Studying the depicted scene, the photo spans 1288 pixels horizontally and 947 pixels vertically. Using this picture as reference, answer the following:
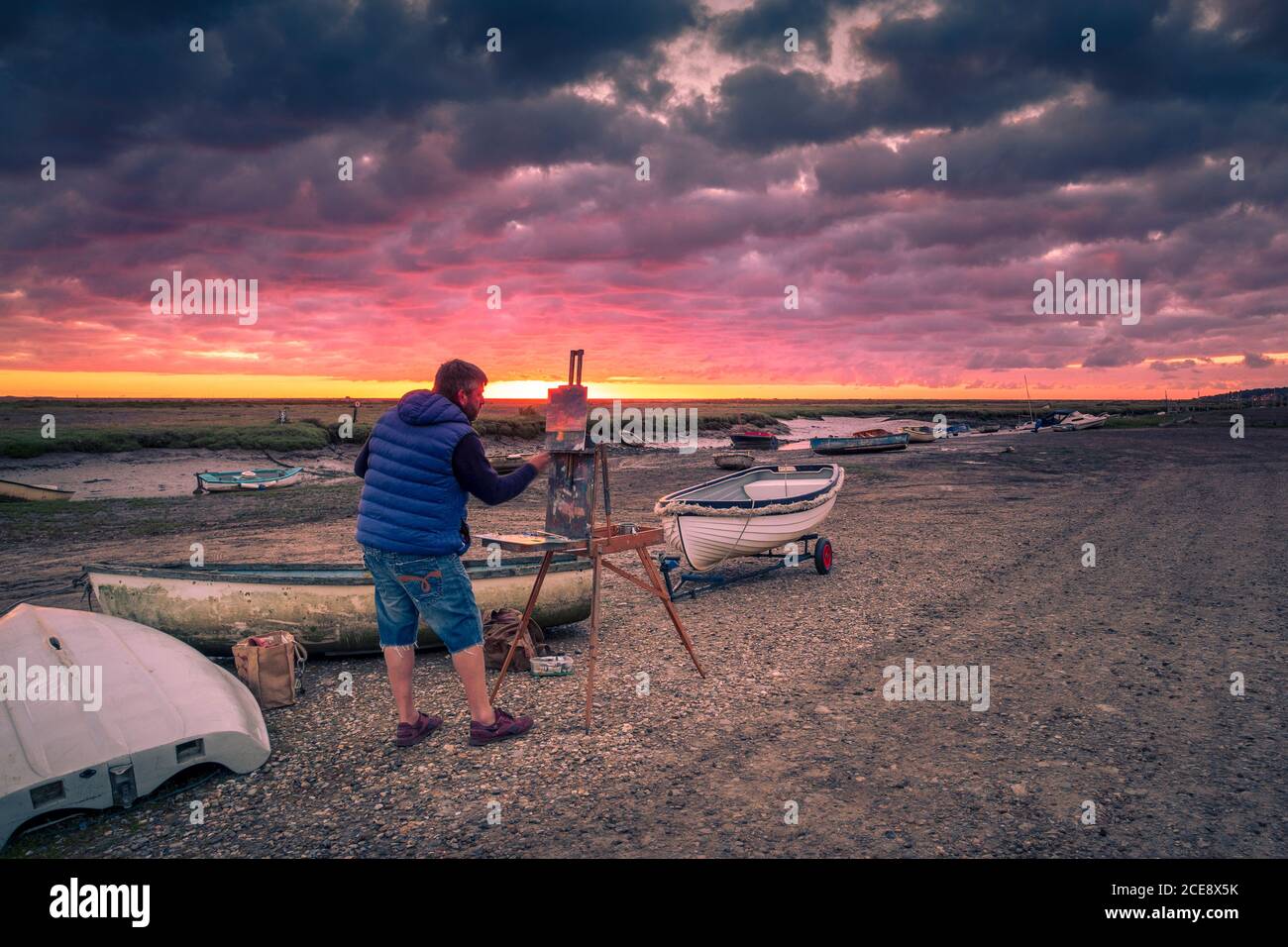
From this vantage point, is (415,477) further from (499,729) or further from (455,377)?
(499,729)

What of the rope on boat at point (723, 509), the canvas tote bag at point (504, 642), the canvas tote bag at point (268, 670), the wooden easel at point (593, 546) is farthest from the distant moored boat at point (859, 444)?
the canvas tote bag at point (268, 670)

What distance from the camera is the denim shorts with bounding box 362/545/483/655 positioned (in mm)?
5219

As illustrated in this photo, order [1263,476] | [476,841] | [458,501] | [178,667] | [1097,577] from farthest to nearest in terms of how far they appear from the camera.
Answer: [1263,476] < [1097,577] < [178,667] < [458,501] < [476,841]

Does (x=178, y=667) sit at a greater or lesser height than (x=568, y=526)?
lesser

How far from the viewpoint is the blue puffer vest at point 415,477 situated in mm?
5094

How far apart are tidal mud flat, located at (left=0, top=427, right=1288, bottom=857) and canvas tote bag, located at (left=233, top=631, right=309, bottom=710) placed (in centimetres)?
25

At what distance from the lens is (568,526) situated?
664 cm

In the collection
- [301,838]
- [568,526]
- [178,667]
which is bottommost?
[301,838]

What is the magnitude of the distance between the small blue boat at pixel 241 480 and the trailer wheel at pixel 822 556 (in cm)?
2367

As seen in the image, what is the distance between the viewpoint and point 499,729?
→ 233 inches

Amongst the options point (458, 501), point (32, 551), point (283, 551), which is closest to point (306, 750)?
point (458, 501)
